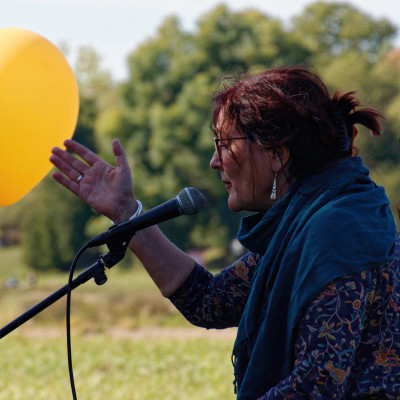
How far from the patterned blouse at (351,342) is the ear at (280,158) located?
0.39m

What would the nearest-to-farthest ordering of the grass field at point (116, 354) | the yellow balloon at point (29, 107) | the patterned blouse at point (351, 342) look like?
the patterned blouse at point (351, 342) → the yellow balloon at point (29, 107) → the grass field at point (116, 354)

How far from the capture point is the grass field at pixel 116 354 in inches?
277

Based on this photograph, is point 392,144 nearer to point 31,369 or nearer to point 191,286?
point 31,369

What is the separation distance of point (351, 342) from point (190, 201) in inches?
25.2

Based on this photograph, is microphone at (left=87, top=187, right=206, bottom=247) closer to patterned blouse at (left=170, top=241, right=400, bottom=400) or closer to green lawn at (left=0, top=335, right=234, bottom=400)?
patterned blouse at (left=170, top=241, right=400, bottom=400)

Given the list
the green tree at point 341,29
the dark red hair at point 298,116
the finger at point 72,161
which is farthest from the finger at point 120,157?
the green tree at point 341,29

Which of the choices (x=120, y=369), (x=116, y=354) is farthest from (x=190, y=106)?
(x=120, y=369)

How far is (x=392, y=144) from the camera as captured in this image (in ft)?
81.5

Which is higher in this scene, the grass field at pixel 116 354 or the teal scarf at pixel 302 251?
the teal scarf at pixel 302 251

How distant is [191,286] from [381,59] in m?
31.9

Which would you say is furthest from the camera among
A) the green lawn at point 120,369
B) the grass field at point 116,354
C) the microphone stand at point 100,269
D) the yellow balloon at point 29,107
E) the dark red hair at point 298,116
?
the grass field at point 116,354

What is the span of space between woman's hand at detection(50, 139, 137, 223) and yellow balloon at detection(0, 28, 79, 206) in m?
0.40

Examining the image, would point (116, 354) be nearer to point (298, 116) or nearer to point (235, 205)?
point (235, 205)

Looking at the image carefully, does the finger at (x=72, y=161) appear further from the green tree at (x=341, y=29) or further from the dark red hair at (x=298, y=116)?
the green tree at (x=341, y=29)
